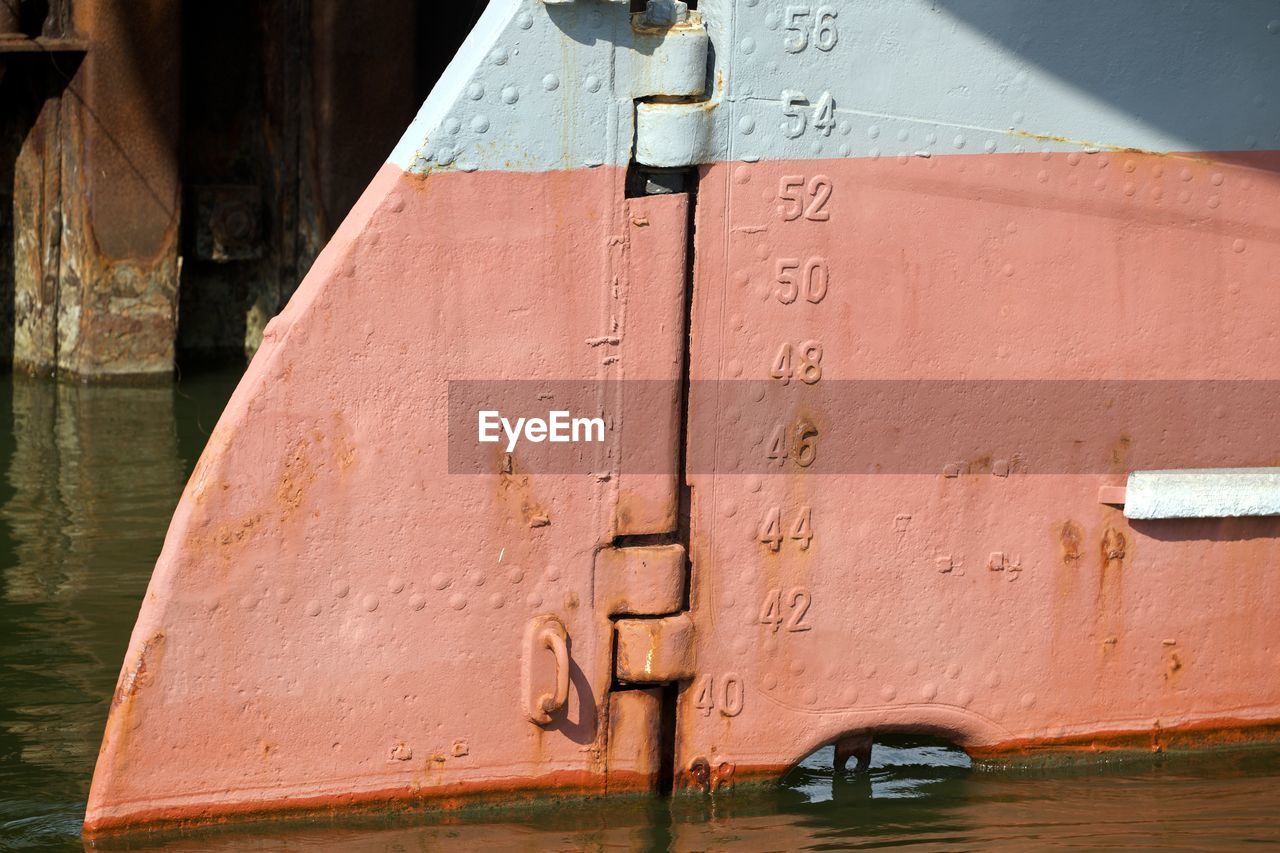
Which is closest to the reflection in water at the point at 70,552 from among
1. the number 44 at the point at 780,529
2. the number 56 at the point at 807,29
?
the number 44 at the point at 780,529

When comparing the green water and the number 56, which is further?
the green water

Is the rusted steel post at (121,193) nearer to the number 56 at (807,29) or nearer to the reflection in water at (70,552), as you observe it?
the reflection in water at (70,552)

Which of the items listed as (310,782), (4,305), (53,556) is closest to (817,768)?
(310,782)

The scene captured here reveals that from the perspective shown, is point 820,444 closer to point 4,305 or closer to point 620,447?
point 620,447

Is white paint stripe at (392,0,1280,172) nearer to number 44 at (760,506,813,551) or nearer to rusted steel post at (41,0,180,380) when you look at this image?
number 44 at (760,506,813,551)

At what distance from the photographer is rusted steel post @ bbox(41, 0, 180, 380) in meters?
6.96

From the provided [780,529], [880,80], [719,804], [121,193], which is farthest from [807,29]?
[121,193]

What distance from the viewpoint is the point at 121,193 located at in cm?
707

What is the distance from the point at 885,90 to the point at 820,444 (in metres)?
0.78

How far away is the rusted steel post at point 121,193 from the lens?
6.96 metres

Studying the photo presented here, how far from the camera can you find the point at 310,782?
3500mm

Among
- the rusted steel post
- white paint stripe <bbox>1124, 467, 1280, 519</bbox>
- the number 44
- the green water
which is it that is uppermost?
the rusted steel post

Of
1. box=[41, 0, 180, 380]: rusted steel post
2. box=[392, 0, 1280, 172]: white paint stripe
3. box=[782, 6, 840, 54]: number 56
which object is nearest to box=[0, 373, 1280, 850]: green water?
box=[392, 0, 1280, 172]: white paint stripe

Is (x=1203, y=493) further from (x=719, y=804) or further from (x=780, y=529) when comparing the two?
(x=719, y=804)
